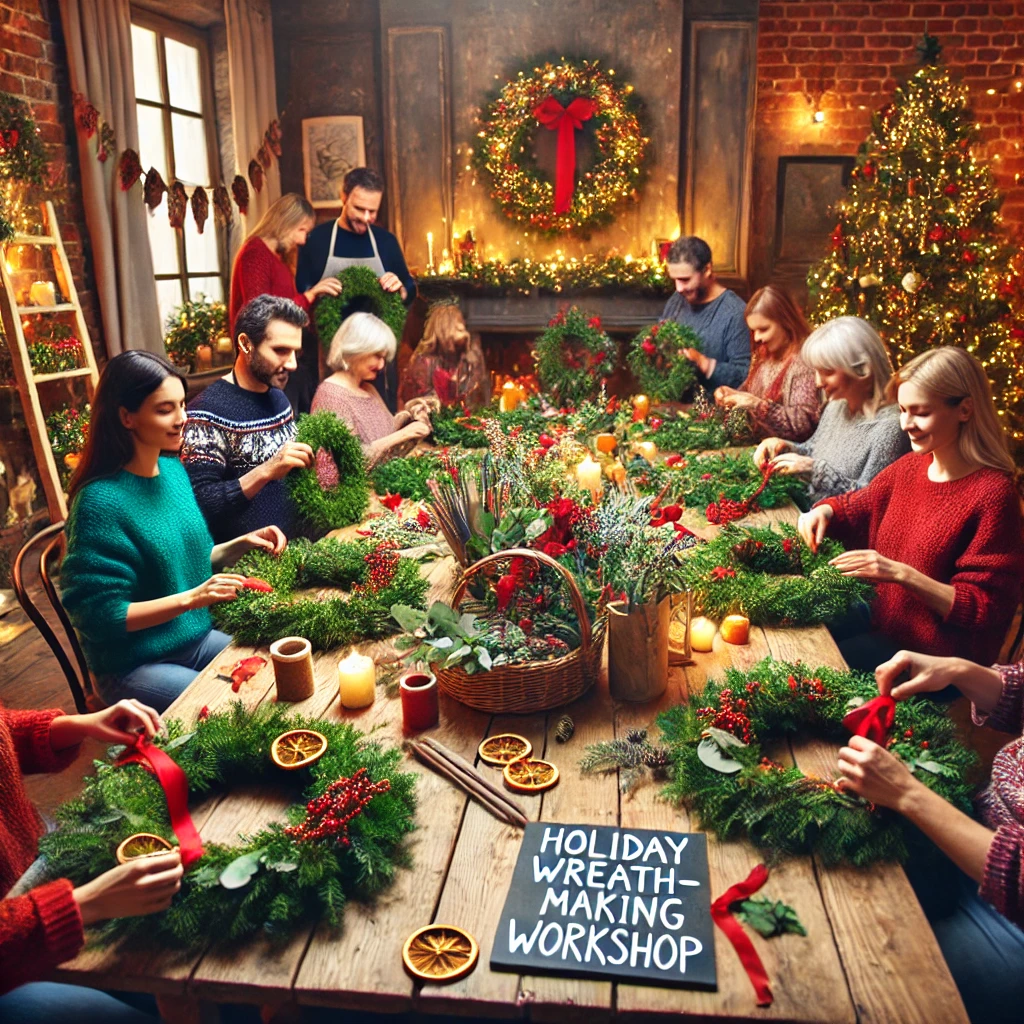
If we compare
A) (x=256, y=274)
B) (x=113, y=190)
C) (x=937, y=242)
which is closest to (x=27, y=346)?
(x=113, y=190)

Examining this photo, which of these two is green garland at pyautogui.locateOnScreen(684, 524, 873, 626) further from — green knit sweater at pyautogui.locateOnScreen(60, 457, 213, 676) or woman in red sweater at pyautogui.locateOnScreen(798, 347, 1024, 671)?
green knit sweater at pyautogui.locateOnScreen(60, 457, 213, 676)

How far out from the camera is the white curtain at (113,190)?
4844mm

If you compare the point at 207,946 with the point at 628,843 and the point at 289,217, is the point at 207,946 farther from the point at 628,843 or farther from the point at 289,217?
the point at 289,217

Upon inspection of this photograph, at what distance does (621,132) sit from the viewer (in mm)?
6832

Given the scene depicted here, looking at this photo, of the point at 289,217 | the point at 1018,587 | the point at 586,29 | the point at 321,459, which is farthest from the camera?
the point at 586,29

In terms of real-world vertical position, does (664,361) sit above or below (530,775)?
above

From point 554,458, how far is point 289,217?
2.94 metres

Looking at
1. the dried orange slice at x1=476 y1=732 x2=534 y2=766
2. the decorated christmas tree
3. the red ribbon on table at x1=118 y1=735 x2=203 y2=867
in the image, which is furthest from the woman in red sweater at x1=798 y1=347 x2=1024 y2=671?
the decorated christmas tree

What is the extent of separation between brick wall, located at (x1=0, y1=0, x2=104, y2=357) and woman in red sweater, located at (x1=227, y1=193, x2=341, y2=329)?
0.77 meters

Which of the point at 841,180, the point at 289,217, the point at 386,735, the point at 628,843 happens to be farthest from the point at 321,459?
the point at 841,180

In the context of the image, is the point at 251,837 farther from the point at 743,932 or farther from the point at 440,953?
the point at 743,932

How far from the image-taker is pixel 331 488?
304 cm

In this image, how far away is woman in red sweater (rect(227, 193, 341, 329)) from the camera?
509 centimetres

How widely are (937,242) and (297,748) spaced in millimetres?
5009
